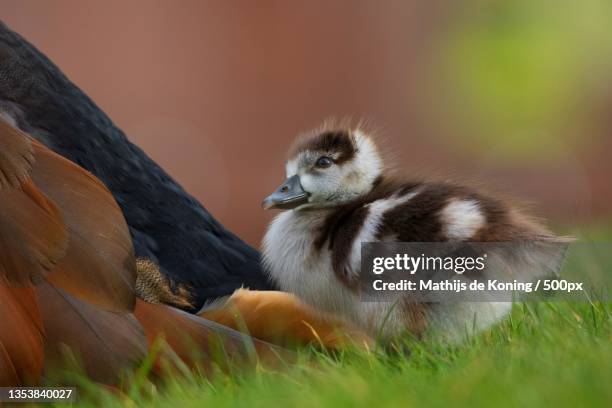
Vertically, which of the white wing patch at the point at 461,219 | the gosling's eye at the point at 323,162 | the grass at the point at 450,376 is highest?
the gosling's eye at the point at 323,162

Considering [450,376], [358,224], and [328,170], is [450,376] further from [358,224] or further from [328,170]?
[328,170]

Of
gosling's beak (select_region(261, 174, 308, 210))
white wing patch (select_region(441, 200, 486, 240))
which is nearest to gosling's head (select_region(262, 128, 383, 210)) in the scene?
gosling's beak (select_region(261, 174, 308, 210))

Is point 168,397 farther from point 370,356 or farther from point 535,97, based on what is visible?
point 535,97

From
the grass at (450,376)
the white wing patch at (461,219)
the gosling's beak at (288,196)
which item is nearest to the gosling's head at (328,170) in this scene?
the gosling's beak at (288,196)

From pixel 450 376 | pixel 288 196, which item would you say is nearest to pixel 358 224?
pixel 288 196

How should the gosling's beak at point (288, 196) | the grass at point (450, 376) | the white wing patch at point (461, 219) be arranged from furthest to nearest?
the gosling's beak at point (288, 196), the white wing patch at point (461, 219), the grass at point (450, 376)

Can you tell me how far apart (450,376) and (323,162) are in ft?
3.21

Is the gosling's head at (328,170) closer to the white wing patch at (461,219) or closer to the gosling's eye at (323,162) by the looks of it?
the gosling's eye at (323,162)

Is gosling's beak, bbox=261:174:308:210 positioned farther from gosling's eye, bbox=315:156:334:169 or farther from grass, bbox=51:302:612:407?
grass, bbox=51:302:612:407

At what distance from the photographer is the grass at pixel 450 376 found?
1.40 meters

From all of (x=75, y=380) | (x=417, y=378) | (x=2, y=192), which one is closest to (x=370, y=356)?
(x=417, y=378)

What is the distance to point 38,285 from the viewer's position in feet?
6.03

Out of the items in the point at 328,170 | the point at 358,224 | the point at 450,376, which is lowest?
the point at 450,376

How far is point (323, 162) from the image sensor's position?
2.54 metres
